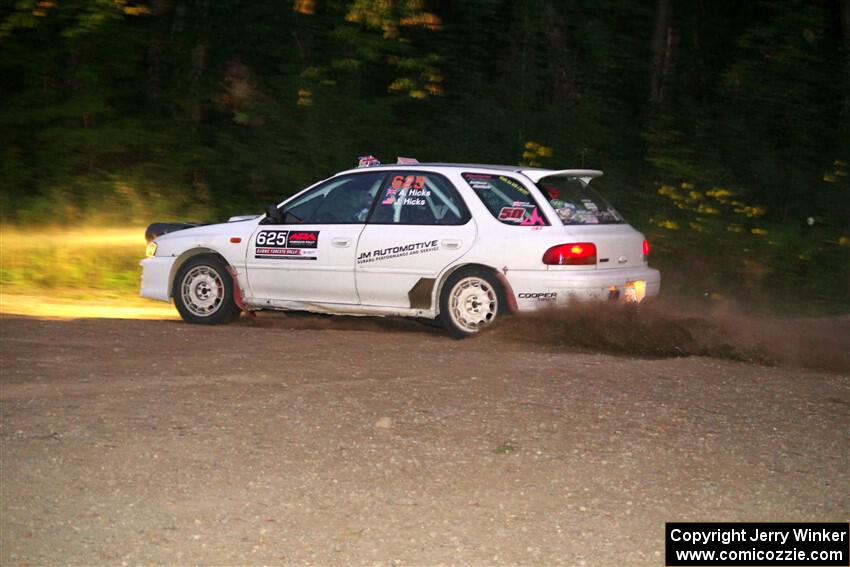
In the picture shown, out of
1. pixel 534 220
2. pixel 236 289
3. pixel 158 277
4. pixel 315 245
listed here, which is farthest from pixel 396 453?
pixel 158 277

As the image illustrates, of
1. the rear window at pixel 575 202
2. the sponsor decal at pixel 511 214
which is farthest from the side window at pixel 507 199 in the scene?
the rear window at pixel 575 202

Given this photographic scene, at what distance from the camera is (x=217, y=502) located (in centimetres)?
600

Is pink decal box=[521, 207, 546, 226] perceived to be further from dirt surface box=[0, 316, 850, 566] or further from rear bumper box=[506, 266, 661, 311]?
dirt surface box=[0, 316, 850, 566]

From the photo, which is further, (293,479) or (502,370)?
(502,370)

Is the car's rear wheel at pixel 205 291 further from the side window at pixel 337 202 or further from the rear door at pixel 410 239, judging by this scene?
the rear door at pixel 410 239

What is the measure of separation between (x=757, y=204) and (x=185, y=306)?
880cm

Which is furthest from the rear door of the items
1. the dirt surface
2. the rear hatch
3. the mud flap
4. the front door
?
the mud flap

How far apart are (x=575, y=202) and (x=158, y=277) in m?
4.05

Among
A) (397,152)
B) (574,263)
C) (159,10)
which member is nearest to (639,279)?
(574,263)

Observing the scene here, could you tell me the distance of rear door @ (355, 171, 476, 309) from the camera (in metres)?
10.7

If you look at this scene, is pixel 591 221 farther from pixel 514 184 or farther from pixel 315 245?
pixel 315 245

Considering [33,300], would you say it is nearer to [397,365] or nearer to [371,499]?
[397,365]

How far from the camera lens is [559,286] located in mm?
10234

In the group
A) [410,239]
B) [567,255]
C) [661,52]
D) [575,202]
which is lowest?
[567,255]
